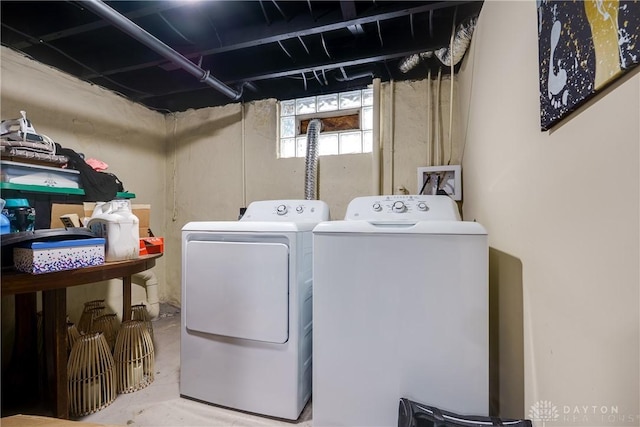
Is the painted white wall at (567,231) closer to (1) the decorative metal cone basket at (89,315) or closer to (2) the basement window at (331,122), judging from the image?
(2) the basement window at (331,122)

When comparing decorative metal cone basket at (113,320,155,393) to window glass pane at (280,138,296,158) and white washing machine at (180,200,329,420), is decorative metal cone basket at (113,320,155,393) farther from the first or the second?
window glass pane at (280,138,296,158)

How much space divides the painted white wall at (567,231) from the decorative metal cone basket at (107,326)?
2.28 metres

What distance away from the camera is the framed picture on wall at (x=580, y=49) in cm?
50

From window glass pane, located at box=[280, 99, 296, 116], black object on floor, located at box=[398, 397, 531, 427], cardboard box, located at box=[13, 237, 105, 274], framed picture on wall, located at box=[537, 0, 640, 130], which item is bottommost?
black object on floor, located at box=[398, 397, 531, 427]

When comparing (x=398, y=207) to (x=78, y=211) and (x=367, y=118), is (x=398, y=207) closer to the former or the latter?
(x=367, y=118)

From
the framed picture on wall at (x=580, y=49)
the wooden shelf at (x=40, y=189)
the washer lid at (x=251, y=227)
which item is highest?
the framed picture on wall at (x=580, y=49)

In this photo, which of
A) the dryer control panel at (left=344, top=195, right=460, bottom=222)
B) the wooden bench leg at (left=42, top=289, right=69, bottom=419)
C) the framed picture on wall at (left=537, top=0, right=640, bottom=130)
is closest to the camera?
the framed picture on wall at (left=537, top=0, right=640, bottom=130)

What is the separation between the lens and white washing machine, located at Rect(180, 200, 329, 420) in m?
1.27

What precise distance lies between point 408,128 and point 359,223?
145 centimetres

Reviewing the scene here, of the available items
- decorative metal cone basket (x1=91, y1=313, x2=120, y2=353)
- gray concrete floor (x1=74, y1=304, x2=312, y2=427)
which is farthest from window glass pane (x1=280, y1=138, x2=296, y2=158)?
gray concrete floor (x1=74, y1=304, x2=312, y2=427)

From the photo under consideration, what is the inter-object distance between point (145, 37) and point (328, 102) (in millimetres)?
1447

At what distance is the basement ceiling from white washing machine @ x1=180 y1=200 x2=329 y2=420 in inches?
51.7

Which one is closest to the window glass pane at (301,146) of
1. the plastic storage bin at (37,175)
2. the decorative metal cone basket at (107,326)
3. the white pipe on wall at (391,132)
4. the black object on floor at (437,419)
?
the white pipe on wall at (391,132)

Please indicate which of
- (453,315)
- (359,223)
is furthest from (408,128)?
(453,315)
